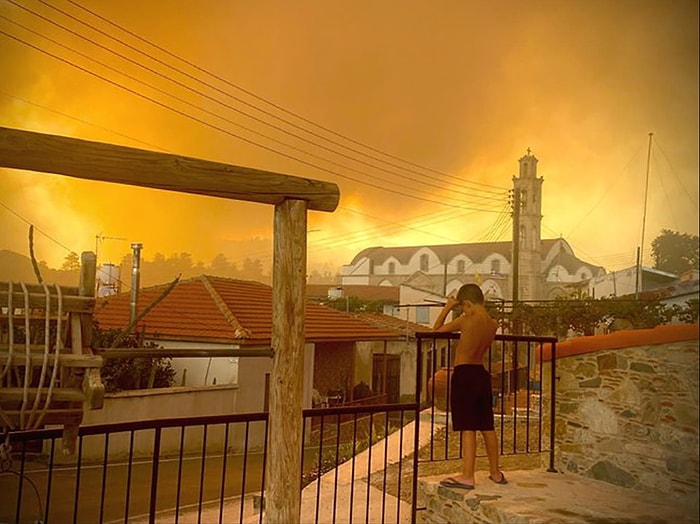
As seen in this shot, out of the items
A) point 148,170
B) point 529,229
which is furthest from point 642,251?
point 148,170

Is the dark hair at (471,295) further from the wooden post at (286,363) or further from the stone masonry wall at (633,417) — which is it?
the wooden post at (286,363)

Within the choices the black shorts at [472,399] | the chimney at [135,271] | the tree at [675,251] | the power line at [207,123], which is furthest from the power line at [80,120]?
the tree at [675,251]

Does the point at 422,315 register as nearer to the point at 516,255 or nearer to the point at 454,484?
the point at 516,255

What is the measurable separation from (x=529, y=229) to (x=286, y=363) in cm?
304

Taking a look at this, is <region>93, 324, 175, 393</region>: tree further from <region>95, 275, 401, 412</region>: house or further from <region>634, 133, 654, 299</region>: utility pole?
<region>634, 133, 654, 299</region>: utility pole

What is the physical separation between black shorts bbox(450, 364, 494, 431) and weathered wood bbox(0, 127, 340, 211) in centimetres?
110

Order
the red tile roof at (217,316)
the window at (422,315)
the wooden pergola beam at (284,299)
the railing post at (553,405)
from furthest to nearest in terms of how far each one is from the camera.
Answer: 1. the window at (422,315)
2. the red tile roof at (217,316)
3. the railing post at (553,405)
4. the wooden pergola beam at (284,299)

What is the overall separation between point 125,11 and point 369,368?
414cm

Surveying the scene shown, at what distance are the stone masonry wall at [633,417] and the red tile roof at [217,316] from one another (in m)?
2.50

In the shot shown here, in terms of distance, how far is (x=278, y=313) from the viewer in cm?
243

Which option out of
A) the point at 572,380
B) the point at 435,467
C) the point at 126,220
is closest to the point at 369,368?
the point at 435,467

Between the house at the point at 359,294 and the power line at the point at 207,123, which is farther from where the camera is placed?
the house at the point at 359,294

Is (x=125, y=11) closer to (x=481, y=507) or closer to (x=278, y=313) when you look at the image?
(x=278, y=313)

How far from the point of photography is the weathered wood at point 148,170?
196cm
